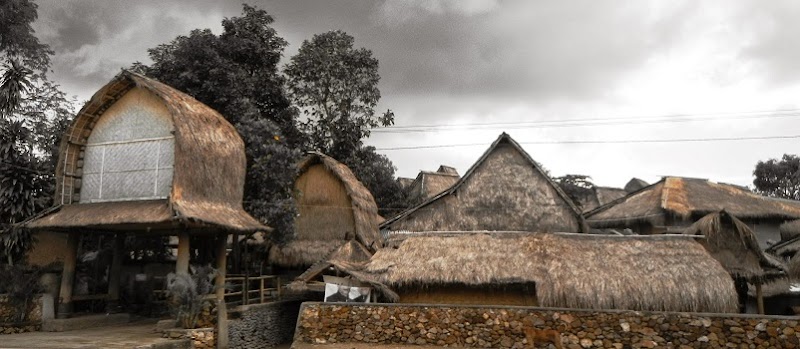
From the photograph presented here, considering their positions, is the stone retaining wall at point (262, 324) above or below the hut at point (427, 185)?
below

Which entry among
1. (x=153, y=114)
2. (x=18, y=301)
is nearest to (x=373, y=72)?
(x=153, y=114)

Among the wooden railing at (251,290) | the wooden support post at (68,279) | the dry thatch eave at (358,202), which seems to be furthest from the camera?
the dry thatch eave at (358,202)

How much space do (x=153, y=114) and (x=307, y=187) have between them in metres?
6.87

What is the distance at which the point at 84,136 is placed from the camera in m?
14.9

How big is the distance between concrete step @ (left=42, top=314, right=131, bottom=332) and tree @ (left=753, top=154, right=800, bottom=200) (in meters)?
42.9

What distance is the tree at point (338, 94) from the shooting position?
2347cm

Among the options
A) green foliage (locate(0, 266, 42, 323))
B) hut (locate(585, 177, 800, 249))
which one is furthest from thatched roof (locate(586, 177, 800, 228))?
green foliage (locate(0, 266, 42, 323))

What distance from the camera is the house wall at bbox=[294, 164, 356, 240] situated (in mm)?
19438

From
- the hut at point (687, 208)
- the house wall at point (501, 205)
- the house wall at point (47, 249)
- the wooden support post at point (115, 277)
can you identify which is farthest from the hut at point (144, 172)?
the hut at point (687, 208)

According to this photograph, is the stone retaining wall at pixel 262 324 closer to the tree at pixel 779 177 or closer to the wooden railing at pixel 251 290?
the wooden railing at pixel 251 290

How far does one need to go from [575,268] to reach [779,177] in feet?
122

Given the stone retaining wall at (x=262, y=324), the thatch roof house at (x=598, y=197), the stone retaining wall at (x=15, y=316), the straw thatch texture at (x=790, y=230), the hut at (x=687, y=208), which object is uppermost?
the thatch roof house at (x=598, y=197)

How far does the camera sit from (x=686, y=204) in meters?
19.0

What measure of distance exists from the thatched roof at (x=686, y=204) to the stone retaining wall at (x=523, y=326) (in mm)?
8095
